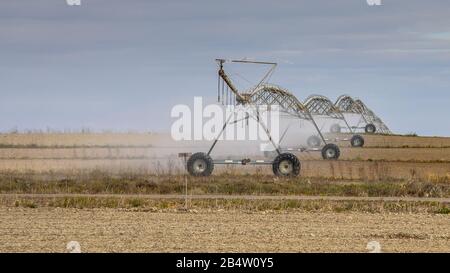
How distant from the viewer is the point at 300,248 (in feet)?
61.2

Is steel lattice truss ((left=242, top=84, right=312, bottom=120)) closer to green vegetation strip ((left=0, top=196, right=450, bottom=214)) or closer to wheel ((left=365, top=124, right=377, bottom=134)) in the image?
green vegetation strip ((left=0, top=196, right=450, bottom=214))

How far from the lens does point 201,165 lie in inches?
1592

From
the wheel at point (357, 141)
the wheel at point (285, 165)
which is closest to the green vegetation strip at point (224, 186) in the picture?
the wheel at point (285, 165)

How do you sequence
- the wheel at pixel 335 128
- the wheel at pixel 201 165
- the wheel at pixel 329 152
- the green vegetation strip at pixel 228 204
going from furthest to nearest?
the wheel at pixel 335 128, the wheel at pixel 329 152, the wheel at pixel 201 165, the green vegetation strip at pixel 228 204

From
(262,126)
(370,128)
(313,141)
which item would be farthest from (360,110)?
(262,126)

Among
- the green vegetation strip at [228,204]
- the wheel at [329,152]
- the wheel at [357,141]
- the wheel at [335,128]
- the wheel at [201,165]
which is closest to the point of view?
the green vegetation strip at [228,204]

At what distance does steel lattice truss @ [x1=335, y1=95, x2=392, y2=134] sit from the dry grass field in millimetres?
19152

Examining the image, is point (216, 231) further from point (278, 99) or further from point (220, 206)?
point (278, 99)

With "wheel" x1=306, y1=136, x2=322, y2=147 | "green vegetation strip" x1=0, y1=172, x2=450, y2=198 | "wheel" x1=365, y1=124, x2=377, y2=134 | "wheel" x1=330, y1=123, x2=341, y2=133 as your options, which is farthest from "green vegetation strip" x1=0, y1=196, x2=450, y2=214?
"wheel" x1=365, y1=124, x2=377, y2=134

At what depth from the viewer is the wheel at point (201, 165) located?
4022 cm

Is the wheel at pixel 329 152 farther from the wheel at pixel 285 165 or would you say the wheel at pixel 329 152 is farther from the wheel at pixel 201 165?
the wheel at pixel 201 165

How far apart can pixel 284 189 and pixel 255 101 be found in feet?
30.0

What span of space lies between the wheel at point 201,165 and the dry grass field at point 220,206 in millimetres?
561
